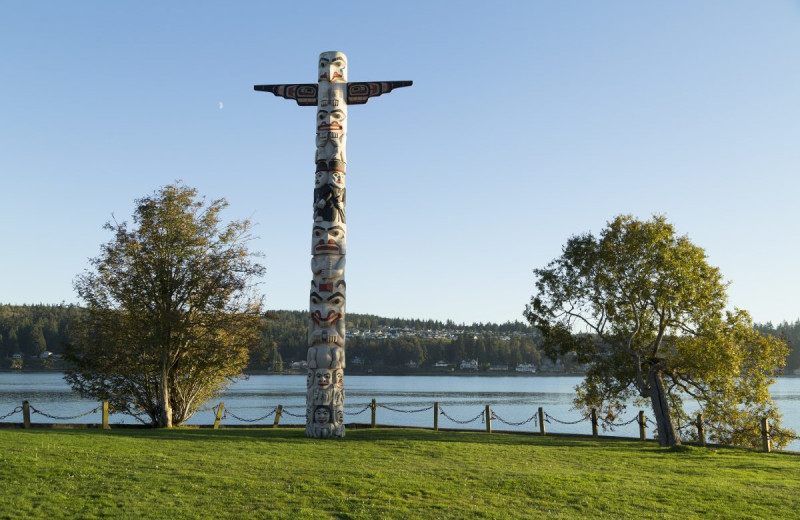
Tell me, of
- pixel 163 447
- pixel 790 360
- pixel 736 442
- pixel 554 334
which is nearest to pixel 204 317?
pixel 163 447

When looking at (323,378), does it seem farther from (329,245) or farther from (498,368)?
(498,368)

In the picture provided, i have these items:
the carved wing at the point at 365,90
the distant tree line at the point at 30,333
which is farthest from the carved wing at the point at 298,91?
the distant tree line at the point at 30,333

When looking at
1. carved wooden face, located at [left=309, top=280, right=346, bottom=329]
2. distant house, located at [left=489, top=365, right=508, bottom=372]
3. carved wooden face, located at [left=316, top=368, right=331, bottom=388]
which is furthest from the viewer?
distant house, located at [left=489, top=365, right=508, bottom=372]

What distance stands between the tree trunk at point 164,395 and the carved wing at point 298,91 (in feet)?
33.8

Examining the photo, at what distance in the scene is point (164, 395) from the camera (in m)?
25.3

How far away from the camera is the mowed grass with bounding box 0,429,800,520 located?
34.4 feet

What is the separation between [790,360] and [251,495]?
141 meters

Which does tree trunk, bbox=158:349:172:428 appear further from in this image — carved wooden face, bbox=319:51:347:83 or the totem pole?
carved wooden face, bbox=319:51:347:83

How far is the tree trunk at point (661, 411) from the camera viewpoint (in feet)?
75.5

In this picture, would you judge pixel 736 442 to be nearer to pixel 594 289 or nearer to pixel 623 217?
pixel 594 289

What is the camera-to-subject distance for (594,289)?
24.7 m

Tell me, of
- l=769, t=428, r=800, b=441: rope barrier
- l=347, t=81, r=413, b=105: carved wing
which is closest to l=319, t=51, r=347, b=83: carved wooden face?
l=347, t=81, r=413, b=105: carved wing

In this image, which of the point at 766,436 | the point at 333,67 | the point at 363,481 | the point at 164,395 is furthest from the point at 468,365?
the point at 363,481

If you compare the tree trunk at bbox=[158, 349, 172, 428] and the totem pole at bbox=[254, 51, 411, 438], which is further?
the tree trunk at bbox=[158, 349, 172, 428]
